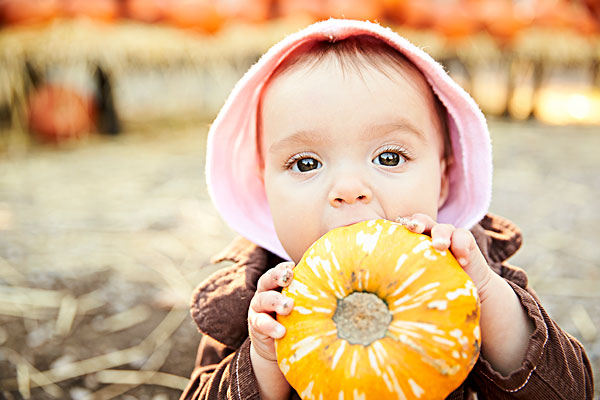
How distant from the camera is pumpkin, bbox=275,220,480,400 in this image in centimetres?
85

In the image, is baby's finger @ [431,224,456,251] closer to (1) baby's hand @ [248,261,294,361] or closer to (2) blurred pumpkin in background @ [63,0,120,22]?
(1) baby's hand @ [248,261,294,361]

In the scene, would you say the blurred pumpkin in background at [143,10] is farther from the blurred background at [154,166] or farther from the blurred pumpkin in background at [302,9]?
the blurred pumpkin in background at [302,9]

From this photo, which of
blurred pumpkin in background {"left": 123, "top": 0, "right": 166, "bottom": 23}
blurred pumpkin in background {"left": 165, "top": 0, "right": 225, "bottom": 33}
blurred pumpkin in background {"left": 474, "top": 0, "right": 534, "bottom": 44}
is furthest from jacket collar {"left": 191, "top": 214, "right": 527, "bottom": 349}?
blurred pumpkin in background {"left": 474, "top": 0, "right": 534, "bottom": 44}

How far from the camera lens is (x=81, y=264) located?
2705mm

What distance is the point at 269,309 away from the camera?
0.99m

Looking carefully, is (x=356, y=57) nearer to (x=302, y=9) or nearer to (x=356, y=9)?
(x=356, y=9)

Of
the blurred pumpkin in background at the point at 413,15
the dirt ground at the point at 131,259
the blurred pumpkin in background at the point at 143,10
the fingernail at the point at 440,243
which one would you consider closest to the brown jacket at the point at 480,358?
the fingernail at the point at 440,243

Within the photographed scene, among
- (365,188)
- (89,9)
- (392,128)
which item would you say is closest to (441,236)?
(365,188)

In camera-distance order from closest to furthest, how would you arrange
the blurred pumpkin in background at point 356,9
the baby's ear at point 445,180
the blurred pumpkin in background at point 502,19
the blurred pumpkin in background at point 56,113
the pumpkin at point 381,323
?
1. the pumpkin at point 381,323
2. the baby's ear at point 445,180
3. the blurred pumpkin in background at point 56,113
4. the blurred pumpkin in background at point 356,9
5. the blurred pumpkin in background at point 502,19

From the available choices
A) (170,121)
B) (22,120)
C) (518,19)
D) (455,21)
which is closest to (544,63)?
(518,19)

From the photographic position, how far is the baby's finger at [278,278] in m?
1.00

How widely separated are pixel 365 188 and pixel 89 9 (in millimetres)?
5265

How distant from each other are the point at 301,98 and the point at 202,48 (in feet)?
16.0

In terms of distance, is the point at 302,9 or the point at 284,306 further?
the point at 302,9
